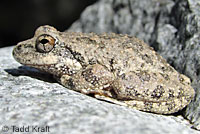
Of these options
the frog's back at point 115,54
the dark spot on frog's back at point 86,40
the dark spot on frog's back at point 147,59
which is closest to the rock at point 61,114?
the frog's back at point 115,54

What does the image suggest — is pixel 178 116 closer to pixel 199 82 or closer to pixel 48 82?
pixel 199 82

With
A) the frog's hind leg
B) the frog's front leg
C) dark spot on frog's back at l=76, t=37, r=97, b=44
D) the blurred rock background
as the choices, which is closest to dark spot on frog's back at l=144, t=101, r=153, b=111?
the frog's hind leg

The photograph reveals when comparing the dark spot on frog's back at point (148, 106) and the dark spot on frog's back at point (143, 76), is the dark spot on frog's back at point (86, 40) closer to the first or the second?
the dark spot on frog's back at point (143, 76)

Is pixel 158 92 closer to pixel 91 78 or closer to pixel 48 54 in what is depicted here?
pixel 91 78

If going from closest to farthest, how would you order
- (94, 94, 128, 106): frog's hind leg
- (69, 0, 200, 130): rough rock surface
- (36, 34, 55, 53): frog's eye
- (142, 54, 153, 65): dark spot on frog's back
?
(94, 94, 128, 106): frog's hind leg → (36, 34, 55, 53): frog's eye → (142, 54, 153, 65): dark spot on frog's back → (69, 0, 200, 130): rough rock surface

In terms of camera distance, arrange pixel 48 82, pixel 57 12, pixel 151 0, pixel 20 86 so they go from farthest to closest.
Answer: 1. pixel 57 12
2. pixel 151 0
3. pixel 48 82
4. pixel 20 86

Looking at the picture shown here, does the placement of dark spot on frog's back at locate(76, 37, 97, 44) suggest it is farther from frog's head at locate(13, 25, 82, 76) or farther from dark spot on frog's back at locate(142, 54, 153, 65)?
dark spot on frog's back at locate(142, 54, 153, 65)

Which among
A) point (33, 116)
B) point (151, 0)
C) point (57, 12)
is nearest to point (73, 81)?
point (33, 116)
